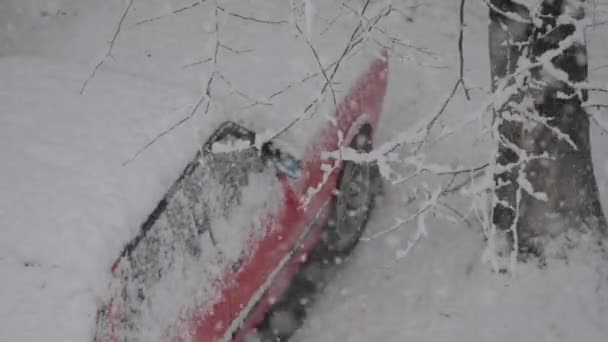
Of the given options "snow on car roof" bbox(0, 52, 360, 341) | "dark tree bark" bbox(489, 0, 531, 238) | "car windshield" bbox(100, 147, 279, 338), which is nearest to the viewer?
"snow on car roof" bbox(0, 52, 360, 341)

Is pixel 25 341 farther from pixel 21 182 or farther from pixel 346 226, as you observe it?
pixel 346 226

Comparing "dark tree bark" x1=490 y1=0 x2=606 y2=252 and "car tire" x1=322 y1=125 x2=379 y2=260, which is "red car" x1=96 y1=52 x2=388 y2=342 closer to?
"car tire" x1=322 y1=125 x2=379 y2=260

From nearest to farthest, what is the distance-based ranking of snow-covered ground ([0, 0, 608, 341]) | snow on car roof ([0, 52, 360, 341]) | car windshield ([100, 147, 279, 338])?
1. snow on car roof ([0, 52, 360, 341])
2. snow-covered ground ([0, 0, 608, 341])
3. car windshield ([100, 147, 279, 338])

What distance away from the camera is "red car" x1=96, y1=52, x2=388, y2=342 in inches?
139

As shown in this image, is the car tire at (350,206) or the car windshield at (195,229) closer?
the car windshield at (195,229)

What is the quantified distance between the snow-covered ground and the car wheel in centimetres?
17

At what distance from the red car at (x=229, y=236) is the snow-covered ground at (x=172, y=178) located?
146 mm

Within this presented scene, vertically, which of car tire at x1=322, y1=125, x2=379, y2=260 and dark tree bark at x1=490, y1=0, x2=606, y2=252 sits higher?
dark tree bark at x1=490, y1=0, x2=606, y2=252

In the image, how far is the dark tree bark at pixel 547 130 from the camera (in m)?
4.23

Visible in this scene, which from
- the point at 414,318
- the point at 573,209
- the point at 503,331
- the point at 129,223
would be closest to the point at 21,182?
the point at 129,223

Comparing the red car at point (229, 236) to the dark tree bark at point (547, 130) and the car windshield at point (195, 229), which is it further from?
the dark tree bark at point (547, 130)

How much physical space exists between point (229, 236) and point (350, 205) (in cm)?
159

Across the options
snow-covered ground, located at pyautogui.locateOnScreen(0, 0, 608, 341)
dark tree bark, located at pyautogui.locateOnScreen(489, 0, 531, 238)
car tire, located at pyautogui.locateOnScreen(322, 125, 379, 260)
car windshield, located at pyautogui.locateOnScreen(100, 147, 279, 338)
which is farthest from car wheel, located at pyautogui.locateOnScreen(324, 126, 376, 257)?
dark tree bark, located at pyautogui.locateOnScreen(489, 0, 531, 238)

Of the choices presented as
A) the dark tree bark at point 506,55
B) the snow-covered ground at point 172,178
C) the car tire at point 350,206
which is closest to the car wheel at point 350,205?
the car tire at point 350,206
